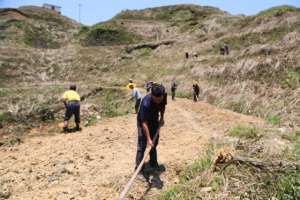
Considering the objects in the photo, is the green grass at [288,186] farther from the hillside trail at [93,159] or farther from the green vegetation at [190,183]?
the hillside trail at [93,159]

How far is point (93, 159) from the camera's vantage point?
26.8 ft

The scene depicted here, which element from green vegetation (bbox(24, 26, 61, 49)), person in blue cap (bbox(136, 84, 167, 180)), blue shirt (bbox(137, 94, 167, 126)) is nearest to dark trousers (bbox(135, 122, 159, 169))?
person in blue cap (bbox(136, 84, 167, 180))

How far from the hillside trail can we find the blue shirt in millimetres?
1084

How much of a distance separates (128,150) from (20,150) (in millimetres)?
3358

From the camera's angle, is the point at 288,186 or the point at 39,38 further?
the point at 39,38

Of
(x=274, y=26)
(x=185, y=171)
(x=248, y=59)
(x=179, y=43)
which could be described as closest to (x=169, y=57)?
(x=179, y=43)

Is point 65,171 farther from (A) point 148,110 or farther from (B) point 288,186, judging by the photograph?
(B) point 288,186

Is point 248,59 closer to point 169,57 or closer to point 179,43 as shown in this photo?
point 169,57

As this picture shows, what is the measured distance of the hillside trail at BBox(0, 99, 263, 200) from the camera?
6.49 meters

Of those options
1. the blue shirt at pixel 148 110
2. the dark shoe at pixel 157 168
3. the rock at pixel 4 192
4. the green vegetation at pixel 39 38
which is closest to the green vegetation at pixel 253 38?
the dark shoe at pixel 157 168

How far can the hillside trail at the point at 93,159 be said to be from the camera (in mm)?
6492

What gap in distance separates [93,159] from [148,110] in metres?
2.63

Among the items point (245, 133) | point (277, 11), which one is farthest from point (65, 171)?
point (277, 11)

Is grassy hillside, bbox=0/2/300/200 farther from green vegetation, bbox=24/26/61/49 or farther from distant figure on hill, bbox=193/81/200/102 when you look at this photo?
distant figure on hill, bbox=193/81/200/102
